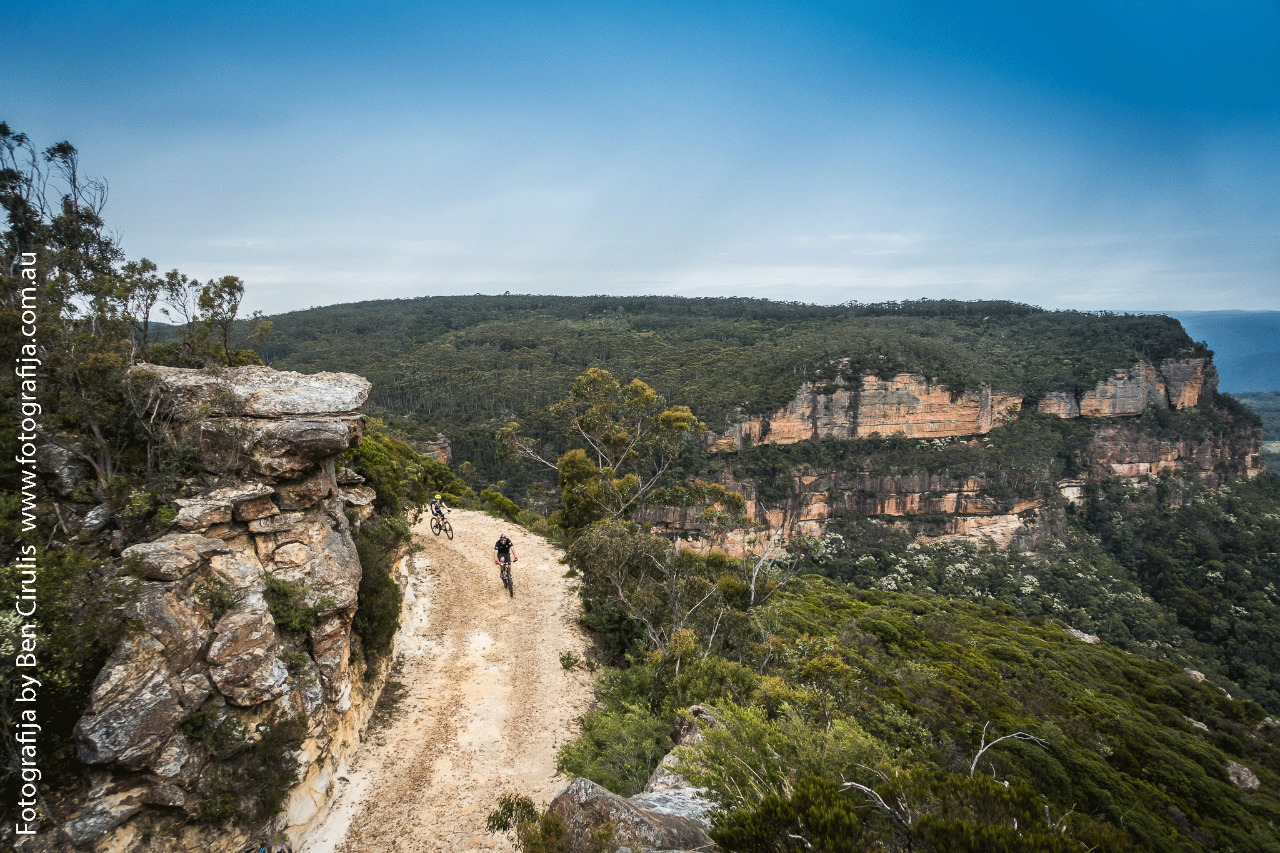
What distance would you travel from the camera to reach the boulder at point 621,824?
14.3ft

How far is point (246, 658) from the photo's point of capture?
6125 mm

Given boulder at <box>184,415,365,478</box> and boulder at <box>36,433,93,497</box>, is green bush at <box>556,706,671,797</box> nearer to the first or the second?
boulder at <box>184,415,365,478</box>

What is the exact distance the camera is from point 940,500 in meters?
53.1

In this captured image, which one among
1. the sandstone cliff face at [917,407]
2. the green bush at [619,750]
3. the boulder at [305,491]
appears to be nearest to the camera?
the green bush at [619,750]

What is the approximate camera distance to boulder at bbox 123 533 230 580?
5887 mm

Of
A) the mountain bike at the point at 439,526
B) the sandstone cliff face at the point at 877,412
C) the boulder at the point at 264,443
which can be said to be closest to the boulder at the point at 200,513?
the boulder at the point at 264,443

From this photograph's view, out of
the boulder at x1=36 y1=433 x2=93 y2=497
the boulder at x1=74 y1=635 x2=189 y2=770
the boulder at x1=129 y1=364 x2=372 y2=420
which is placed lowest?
the boulder at x1=74 y1=635 x2=189 y2=770

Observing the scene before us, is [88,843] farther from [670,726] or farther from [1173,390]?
[1173,390]

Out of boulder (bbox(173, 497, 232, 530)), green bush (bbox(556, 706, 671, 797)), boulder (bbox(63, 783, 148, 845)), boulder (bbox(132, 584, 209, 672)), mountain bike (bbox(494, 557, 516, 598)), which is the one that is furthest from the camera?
mountain bike (bbox(494, 557, 516, 598))

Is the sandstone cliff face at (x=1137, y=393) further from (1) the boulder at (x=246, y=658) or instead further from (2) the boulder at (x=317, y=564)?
(1) the boulder at (x=246, y=658)

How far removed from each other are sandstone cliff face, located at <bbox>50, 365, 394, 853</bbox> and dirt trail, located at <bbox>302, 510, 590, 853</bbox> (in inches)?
31.1

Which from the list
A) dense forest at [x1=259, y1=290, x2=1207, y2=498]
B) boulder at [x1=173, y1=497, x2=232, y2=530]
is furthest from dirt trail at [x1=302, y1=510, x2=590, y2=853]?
dense forest at [x1=259, y1=290, x2=1207, y2=498]

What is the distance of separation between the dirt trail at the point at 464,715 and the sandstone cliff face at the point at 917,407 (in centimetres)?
4091

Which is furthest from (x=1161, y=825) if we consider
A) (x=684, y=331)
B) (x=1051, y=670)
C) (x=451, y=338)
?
(x=451, y=338)
